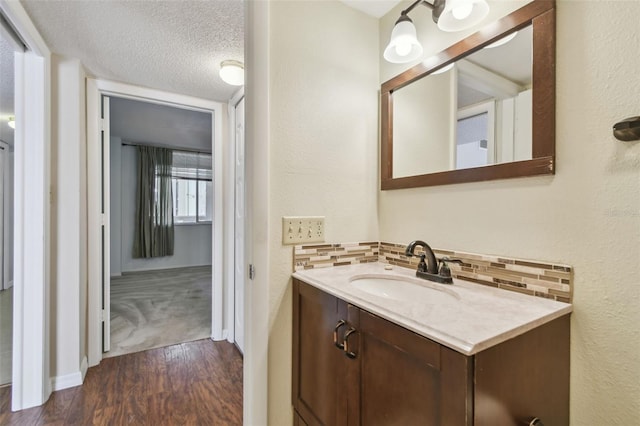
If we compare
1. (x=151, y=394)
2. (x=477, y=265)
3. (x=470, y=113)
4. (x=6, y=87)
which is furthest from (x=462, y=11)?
(x=6, y=87)

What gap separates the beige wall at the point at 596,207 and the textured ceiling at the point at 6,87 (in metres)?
2.75

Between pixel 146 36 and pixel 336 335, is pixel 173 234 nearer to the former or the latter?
pixel 146 36

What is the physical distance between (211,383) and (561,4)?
8.53 feet

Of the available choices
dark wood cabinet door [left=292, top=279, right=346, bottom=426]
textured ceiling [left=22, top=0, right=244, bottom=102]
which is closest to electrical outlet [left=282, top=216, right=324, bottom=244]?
dark wood cabinet door [left=292, top=279, right=346, bottom=426]

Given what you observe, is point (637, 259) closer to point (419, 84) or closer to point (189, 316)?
point (419, 84)

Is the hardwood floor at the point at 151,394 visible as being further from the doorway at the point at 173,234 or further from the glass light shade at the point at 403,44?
the glass light shade at the point at 403,44

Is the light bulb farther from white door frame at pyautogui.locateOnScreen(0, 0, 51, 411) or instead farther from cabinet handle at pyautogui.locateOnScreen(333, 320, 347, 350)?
white door frame at pyautogui.locateOnScreen(0, 0, 51, 411)

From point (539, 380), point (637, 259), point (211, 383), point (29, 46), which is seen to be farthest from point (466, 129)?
point (29, 46)

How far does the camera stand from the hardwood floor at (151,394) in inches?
64.2

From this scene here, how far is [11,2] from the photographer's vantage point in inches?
53.9

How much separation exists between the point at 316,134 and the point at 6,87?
2716 mm

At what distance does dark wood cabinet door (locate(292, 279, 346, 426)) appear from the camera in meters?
0.95

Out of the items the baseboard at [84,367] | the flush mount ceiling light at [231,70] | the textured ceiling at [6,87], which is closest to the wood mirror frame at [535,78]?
the flush mount ceiling light at [231,70]

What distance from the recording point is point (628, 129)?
71 cm
